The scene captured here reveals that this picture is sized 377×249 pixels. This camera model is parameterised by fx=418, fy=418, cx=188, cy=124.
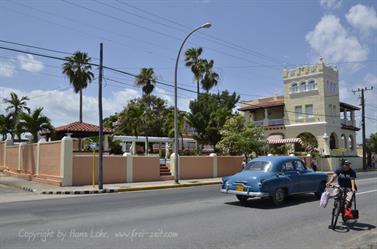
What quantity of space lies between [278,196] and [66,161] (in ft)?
42.7

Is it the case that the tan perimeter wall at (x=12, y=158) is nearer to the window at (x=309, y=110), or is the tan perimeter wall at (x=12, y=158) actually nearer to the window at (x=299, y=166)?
the window at (x=299, y=166)

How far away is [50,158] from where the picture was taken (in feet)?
78.6

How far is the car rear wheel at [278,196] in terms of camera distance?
13.4m

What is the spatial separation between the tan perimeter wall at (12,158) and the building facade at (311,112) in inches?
1083

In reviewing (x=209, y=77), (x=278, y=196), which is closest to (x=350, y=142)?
(x=209, y=77)

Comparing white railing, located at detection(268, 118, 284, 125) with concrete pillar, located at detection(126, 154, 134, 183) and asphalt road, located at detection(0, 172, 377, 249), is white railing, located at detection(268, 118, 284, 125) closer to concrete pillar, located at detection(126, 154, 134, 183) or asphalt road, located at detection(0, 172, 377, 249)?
concrete pillar, located at detection(126, 154, 134, 183)

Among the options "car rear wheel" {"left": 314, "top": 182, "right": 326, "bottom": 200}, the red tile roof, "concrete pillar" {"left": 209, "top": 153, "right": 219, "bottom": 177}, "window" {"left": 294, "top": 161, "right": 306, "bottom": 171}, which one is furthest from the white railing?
"window" {"left": 294, "top": 161, "right": 306, "bottom": 171}

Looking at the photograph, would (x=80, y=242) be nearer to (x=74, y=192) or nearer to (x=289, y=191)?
(x=289, y=191)

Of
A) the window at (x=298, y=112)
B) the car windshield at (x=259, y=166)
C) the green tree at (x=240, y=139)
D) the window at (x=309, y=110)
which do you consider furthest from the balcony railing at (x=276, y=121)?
the car windshield at (x=259, y=166)

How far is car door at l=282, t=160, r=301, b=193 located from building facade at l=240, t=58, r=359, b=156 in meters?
31.6

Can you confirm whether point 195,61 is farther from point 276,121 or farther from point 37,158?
point 37,158

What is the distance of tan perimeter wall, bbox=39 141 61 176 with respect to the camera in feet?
76.3

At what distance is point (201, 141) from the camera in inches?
1722

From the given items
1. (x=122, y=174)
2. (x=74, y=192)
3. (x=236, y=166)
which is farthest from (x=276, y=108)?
(x=74, y=192)
